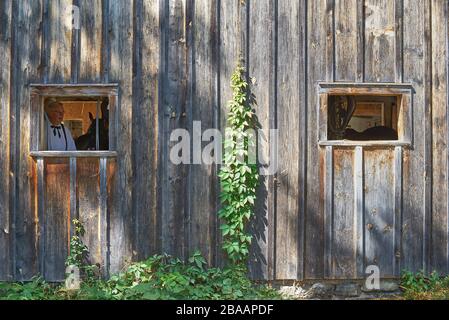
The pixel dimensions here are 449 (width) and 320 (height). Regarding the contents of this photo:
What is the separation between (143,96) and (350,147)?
99.0 inches

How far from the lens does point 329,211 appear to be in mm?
5867

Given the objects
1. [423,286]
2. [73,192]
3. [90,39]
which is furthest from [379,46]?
[73,192]

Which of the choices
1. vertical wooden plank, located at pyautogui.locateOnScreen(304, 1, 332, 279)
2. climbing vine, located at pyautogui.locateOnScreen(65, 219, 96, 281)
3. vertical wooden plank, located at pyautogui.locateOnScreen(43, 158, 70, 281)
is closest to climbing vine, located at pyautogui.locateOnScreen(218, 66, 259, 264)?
vertical wooden plank, located at pyautogui.locateOnScreen(304, 1, 332, 279)

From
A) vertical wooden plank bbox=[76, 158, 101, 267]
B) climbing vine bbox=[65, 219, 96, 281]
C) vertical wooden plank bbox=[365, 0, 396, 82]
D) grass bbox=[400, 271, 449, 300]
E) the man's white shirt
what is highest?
vertical wooden plank bbox=[365, 0, 396, 82]

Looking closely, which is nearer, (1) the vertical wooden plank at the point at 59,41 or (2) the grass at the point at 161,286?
(2) the grass at the point at 161,286

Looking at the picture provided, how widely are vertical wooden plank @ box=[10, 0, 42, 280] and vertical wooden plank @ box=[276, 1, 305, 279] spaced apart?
284 cm

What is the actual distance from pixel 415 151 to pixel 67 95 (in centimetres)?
418

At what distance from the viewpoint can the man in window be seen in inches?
246

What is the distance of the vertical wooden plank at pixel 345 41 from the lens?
5910mm

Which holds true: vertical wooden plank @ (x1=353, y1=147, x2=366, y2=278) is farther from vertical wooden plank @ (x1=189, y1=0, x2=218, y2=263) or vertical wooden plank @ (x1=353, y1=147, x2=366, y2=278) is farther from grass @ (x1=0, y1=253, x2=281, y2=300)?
vertical wooden plank @ (x1=189, y1=0, x2=218, y2=263)

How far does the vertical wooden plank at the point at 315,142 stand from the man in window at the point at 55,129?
3.09 meters

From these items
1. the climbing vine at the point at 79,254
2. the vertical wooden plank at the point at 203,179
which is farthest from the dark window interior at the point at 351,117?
the climbing vine at the point at 79,254

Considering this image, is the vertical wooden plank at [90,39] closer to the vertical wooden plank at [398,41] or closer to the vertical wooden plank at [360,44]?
the vertical wooden plank at [360,44]

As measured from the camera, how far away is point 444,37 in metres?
6.03
